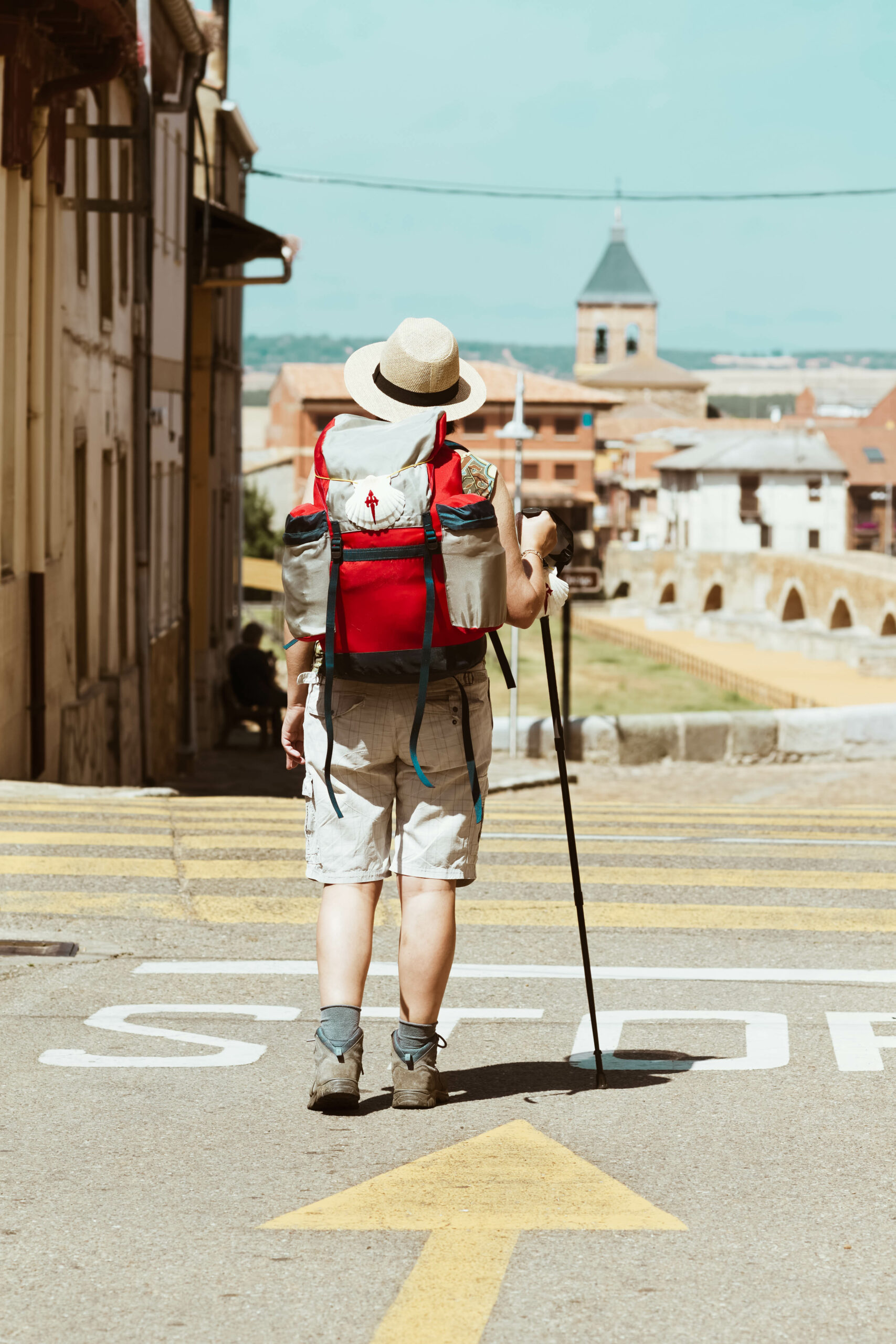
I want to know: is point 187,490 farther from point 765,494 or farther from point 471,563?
point 765,494

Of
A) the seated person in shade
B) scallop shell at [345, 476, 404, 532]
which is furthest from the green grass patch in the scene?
scallop shell at [345, 476, 404, 532]

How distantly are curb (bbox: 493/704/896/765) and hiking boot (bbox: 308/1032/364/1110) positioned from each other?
19392 millimetres

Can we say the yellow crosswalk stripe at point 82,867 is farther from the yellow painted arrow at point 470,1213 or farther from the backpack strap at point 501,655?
the yellow painted arrow at point 470,1213

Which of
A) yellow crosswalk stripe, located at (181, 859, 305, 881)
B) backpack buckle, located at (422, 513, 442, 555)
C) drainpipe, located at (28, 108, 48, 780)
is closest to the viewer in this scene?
backpack buckle, located at (422, 513, 442, 555)

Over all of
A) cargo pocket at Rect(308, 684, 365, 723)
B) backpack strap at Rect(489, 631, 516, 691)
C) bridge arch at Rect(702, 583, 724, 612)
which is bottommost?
bridge arch at Rect(702, 583, 724, 612)

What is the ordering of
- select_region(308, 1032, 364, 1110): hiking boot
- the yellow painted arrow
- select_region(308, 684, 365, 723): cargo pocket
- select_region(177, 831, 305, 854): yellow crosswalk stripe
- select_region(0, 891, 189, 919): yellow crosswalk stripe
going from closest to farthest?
the yellow painted arrow, select_region(308, 1032, 364, 1110): hiking boot, select_region(308, 684, 365, 723): cargo pocket, select_region(0, 891, 189, 919): yellow crosswalk stripe, select_region(177, 831, 305, 854): yellow crosswalk stripe

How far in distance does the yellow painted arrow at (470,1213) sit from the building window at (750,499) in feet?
376

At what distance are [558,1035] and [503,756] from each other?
18630mm

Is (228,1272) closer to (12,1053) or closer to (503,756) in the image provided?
(12,1053)

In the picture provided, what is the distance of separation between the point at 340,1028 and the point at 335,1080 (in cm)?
12

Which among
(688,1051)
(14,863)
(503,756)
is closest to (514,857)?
(14,863)

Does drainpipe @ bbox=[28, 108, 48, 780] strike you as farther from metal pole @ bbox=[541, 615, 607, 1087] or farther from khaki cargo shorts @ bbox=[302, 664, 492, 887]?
khaki cargo shorts @ bbox=[302, 664, 492, 887]

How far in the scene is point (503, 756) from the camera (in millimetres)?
23484

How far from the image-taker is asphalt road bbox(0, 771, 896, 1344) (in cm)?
293
